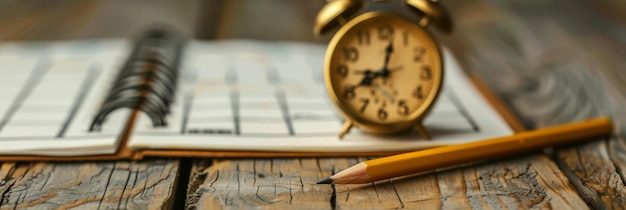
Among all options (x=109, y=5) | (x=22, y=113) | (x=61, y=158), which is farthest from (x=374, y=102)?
(x=109, y=5)

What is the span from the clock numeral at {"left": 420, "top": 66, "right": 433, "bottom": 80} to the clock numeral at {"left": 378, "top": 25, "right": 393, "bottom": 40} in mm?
74

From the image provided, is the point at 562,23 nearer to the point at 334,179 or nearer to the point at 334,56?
the point at 334,56

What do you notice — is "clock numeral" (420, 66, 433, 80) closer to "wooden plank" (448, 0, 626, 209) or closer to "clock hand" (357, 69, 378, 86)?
"clock hand" (357, 69, 378, 86)

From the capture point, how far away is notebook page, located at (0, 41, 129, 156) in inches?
46.0

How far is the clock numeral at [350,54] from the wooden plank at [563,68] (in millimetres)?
323

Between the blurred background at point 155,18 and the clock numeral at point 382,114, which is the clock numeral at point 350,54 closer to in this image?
the clock numeral at point 382,114

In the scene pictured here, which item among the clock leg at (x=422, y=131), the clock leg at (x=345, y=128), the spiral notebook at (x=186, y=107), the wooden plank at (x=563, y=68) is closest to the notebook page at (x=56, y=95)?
the spiral notebook at (x=186, y=107)

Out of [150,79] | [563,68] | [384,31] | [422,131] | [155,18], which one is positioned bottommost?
[422,131]

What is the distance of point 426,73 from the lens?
1.24 metres

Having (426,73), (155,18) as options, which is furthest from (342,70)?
(155,18)

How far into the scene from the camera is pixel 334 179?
1021 mm

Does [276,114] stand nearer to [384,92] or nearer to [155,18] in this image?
[384,92]

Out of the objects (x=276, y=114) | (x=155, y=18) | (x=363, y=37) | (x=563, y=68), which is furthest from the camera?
(x=155, y=18)

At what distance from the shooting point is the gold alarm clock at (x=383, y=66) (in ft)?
3.97
